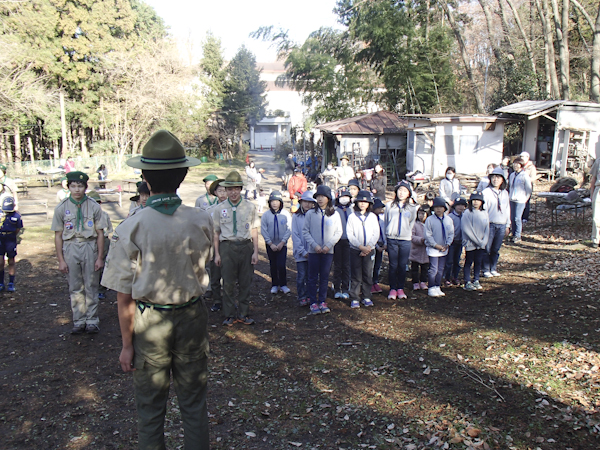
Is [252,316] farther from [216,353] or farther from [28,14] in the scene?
[28,14]

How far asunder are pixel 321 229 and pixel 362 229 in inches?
25.9

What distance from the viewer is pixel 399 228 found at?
303 inches

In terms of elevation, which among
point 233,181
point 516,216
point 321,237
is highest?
point 233,181

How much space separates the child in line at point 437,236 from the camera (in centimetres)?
780

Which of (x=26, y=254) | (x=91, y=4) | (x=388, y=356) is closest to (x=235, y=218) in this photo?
(x=388, y=356)

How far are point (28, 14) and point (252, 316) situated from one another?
30323mm

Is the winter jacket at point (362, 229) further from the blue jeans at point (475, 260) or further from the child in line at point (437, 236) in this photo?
the blue jeans at point (475, 260)

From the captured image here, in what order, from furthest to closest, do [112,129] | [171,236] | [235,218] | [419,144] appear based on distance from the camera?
[112,129], [419,144], [235,218], [171,236]

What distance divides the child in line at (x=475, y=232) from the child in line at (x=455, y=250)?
177 mm

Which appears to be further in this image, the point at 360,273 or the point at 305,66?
the point at 305,66

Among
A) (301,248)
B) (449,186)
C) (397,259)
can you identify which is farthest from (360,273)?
(449,186)

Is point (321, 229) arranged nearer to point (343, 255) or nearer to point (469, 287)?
point (343, 255)

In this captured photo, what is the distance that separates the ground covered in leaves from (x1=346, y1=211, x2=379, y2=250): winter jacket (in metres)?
1.08

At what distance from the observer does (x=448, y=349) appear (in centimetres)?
564
